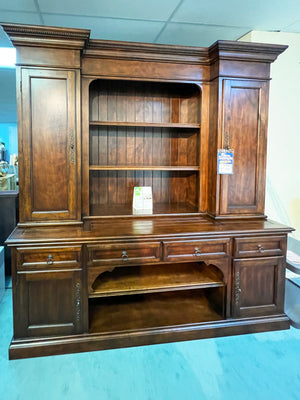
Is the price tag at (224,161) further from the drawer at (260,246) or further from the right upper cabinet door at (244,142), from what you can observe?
the drawer at (260,246)


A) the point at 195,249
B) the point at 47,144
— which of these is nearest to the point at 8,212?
the point at 47,144

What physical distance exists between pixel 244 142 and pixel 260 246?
83 cm

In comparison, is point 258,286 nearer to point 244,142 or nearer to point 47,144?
point 244,142

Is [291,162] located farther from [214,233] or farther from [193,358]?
[193,358]

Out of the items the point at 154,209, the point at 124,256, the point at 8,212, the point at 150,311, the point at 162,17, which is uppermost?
the point at 162,17

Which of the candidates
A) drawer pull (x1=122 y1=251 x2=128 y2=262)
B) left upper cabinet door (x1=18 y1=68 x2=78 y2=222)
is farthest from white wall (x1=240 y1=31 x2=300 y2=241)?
left upper cabinet door (x1=18 y1=68 x2=78 y2=222)

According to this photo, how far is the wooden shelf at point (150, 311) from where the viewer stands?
88.1 inches

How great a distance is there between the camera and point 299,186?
3.00 m

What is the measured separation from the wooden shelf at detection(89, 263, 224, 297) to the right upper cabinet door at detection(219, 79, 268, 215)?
Result: 0.54 metres

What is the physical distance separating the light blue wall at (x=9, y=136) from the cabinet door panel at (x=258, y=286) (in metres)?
12.4

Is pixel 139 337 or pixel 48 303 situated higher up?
pixel 48 303

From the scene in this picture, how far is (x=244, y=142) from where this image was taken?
2434 millimetres

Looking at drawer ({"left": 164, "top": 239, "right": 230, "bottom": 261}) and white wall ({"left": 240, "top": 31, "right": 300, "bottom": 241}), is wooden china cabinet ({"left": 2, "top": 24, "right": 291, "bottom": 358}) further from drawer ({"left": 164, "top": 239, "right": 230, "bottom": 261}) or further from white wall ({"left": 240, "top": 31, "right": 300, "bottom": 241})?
white wall ({"left": 240, "top": 31, "right": 300, "bottom": 241})

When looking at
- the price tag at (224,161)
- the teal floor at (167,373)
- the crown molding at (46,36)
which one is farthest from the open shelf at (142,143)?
the teal floor at (167,373)
